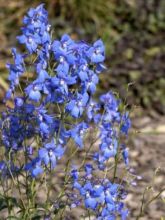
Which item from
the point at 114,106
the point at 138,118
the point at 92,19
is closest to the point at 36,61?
the point at 114,106

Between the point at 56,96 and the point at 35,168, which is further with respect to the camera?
the point at 35,168

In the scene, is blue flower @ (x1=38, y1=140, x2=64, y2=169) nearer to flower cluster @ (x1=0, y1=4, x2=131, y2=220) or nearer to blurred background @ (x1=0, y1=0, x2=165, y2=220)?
flower cluster @ (x1=0, y1=4, x2=131, y2=220)

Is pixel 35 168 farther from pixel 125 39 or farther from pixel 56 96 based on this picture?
pixel 125 39

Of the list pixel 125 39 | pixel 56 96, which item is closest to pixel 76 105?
pixel 56 96

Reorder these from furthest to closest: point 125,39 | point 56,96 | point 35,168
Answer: point 125,39
point 35,168
point 56,96

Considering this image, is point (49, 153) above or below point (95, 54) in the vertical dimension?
below

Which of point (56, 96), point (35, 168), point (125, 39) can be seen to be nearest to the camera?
point (56, 96)

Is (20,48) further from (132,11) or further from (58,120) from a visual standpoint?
(58,120)

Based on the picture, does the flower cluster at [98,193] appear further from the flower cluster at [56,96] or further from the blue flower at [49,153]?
the blue flower at [49,153]

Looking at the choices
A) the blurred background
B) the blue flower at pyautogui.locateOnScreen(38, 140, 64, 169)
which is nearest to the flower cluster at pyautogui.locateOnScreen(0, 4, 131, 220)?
the blue flower at pyautogui.locateOnScreen(38, 140, 64, 169)
